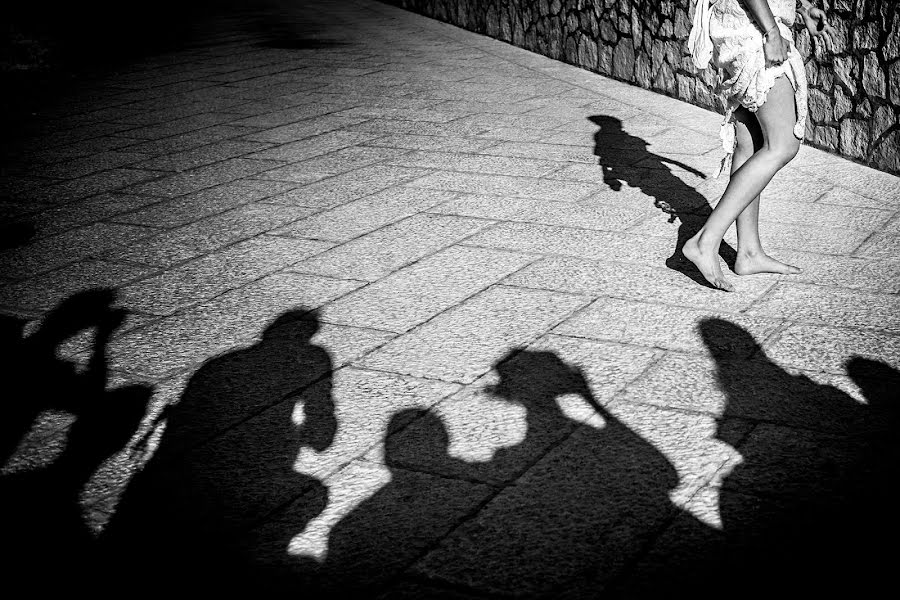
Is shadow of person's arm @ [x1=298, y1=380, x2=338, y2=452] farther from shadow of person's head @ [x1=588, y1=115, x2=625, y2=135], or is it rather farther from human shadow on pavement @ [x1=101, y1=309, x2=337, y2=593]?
shadow of person's head @ [x1=588, y1=115, x2=625, y2=135]

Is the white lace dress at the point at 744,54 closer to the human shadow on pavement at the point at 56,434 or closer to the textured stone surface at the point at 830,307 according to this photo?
the textured stone surface at the point at 830,307

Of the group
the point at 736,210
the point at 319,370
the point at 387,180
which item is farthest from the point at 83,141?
the point at 736,210

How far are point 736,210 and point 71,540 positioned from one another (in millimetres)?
2410

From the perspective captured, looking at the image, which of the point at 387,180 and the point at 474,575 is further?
the point at 387,180

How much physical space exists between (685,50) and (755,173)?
395 centimetres

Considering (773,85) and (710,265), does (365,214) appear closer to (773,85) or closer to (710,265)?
(710,265)

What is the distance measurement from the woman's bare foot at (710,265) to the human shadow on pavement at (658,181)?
4.6 inches

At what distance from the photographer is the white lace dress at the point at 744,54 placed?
3105 mm

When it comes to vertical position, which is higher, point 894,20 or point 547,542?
point 894,20

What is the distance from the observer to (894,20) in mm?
4750

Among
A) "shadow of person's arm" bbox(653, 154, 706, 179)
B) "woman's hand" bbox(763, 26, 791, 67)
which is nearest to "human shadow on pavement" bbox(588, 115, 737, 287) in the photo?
"shadow of person's arm" bbox(653, 154, 706, 179)

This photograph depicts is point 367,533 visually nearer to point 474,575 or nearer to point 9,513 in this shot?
point 474,575

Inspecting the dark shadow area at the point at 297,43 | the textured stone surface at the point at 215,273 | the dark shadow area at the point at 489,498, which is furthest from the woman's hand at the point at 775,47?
the dark shadow area at the point at 297,43

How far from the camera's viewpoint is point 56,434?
2574 millimetres
